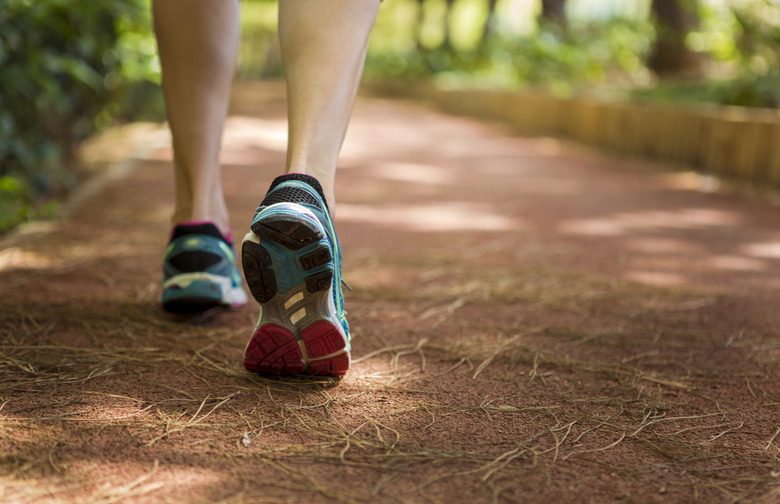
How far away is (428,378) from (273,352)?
11.9 inches

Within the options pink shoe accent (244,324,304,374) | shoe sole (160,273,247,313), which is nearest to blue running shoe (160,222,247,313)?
shoe sole (160,273,247,313)

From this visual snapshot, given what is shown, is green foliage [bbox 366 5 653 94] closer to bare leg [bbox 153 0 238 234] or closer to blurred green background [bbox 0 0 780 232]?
blurred green background [bbox 0 0 780 232]

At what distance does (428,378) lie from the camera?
55.9 inches

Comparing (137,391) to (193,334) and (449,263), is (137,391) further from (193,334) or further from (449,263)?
(449,263)

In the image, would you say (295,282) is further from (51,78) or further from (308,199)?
(51,78)

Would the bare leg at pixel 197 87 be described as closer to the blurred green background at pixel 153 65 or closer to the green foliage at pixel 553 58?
the blurred green background at pixel 153 65

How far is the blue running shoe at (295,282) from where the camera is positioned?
1.22 m

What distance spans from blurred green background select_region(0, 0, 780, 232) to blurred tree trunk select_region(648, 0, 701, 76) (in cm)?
2

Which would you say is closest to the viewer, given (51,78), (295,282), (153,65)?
(295,282)

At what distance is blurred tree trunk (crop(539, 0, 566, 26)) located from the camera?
555 inches

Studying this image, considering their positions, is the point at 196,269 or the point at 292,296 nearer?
the point at 292,296

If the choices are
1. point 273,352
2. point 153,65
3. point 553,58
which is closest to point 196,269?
point 273,352

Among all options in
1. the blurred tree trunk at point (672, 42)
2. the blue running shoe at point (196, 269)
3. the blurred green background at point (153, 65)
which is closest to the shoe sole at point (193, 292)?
the blue running shoe at point (196, 269)

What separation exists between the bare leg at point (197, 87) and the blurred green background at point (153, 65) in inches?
39.4
